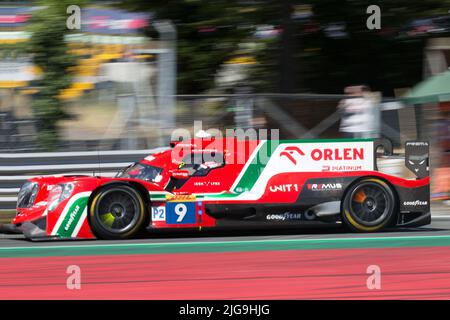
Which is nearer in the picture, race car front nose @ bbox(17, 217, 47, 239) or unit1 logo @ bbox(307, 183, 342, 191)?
race car front nose @ bbox(17, 217, 47, 239)

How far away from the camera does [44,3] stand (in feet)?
48.1

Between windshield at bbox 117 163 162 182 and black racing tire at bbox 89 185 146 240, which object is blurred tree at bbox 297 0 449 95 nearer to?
windshield at bbox 117 163 162 182

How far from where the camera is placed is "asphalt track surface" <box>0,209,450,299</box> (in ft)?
19.7

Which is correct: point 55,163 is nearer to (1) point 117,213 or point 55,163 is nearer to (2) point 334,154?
(1) point 117,213

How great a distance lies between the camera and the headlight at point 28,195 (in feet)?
27.6

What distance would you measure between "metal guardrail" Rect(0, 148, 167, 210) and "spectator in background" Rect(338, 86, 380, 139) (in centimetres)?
234

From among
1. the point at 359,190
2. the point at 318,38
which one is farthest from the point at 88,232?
the point at 318,38

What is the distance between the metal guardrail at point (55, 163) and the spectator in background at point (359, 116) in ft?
7.67

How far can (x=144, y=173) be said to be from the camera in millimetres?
8570

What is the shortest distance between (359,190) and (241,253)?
170 cm

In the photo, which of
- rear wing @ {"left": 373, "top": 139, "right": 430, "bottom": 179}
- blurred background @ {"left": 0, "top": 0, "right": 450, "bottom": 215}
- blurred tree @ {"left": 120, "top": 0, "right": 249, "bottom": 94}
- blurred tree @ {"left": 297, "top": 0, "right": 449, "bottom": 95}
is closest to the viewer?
rear wing @ {"left": 373, "top": 139, "right": 430, "bottom": 179}

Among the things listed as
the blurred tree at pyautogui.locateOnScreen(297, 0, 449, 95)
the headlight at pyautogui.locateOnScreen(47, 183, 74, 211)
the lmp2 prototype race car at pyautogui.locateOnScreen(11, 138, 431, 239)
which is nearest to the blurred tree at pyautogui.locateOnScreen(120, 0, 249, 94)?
the blurred tree at pyautogui.locateOnScreen(297, 0, 449, 95)
